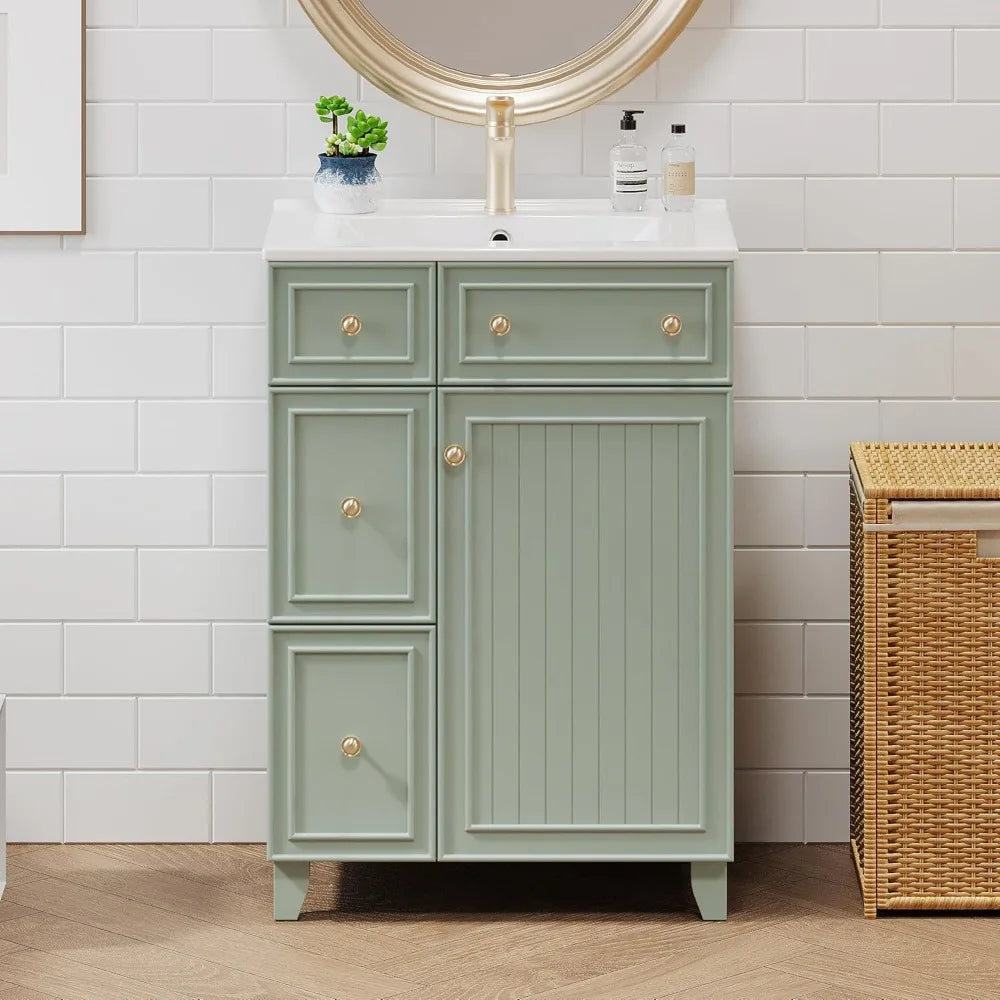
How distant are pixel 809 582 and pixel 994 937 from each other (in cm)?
69

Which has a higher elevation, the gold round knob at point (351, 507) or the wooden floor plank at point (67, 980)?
the gold round knob at point (351, 507)

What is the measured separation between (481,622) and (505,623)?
0.04 m

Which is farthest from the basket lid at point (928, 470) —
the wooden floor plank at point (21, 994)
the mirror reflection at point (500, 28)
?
the wooden floor plank at point (21, 994)

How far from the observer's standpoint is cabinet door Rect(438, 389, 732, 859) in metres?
2.22

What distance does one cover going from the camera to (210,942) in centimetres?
229

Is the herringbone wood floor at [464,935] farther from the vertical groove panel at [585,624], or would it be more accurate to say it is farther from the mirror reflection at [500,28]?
the mirror reflection at [500,28]

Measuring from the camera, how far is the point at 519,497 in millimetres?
2236

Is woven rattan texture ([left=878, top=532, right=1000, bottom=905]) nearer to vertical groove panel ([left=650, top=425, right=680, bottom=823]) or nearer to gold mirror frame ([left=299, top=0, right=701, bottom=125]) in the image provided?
vertical groove panel ([left=650, top=425, right=680, bottom=823])

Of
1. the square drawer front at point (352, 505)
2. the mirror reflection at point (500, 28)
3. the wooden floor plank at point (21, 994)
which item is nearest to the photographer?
the wooden floor plank at point (21, 994)

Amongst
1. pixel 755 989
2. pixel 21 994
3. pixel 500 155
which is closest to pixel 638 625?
pixel 755 989

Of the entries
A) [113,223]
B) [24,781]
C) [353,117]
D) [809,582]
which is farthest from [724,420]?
[24,781]

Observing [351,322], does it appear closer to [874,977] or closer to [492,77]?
[492,77]

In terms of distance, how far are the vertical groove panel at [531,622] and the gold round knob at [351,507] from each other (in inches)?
9.6

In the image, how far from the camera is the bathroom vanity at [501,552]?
2.19 m
